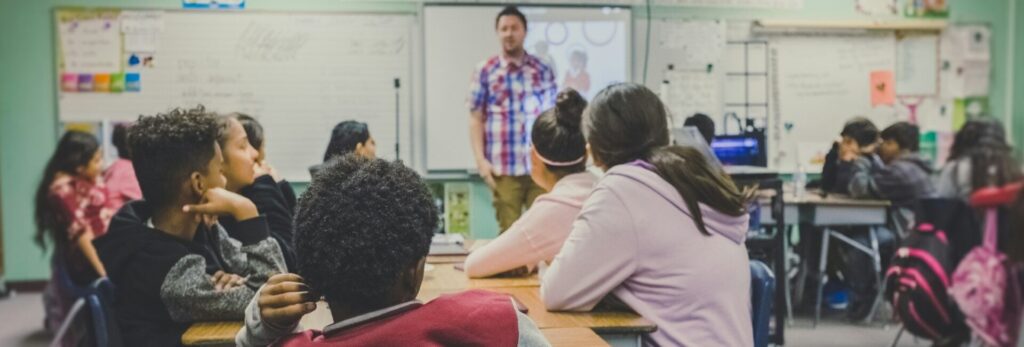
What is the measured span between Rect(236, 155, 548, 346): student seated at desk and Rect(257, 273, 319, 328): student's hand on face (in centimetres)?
4

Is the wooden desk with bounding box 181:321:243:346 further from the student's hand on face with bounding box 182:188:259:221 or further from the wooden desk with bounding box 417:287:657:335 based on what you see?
the wooden desk with bounding box 417:287:657:335

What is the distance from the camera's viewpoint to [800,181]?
10.0 feet

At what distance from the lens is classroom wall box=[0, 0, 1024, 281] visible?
5457 mm

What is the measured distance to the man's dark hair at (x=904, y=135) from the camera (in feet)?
3.68

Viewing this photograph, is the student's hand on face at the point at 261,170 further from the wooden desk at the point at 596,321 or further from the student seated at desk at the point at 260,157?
the wooden desk at the point at 596,321

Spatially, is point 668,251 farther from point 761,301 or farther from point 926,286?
point 926,286

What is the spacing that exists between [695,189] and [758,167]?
1.67 meters

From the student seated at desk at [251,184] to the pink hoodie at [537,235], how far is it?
486mm

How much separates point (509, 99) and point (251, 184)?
102 inches

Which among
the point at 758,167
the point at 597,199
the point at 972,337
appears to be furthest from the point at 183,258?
the point at 758,167

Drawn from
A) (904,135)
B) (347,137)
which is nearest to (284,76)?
(347,137)

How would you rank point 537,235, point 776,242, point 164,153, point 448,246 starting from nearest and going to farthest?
point 164,153 → point 537,235 → point 448,246 → point 776,242

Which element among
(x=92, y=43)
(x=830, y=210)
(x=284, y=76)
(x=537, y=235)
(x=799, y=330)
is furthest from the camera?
(x=284, y=76)

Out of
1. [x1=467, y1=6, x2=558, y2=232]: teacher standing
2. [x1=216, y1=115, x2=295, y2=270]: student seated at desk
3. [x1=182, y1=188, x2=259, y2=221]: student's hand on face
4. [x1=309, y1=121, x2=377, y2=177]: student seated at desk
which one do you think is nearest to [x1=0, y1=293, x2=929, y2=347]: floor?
[x1=182, y1=188, x2=259, y2=221]: student's hand on face
